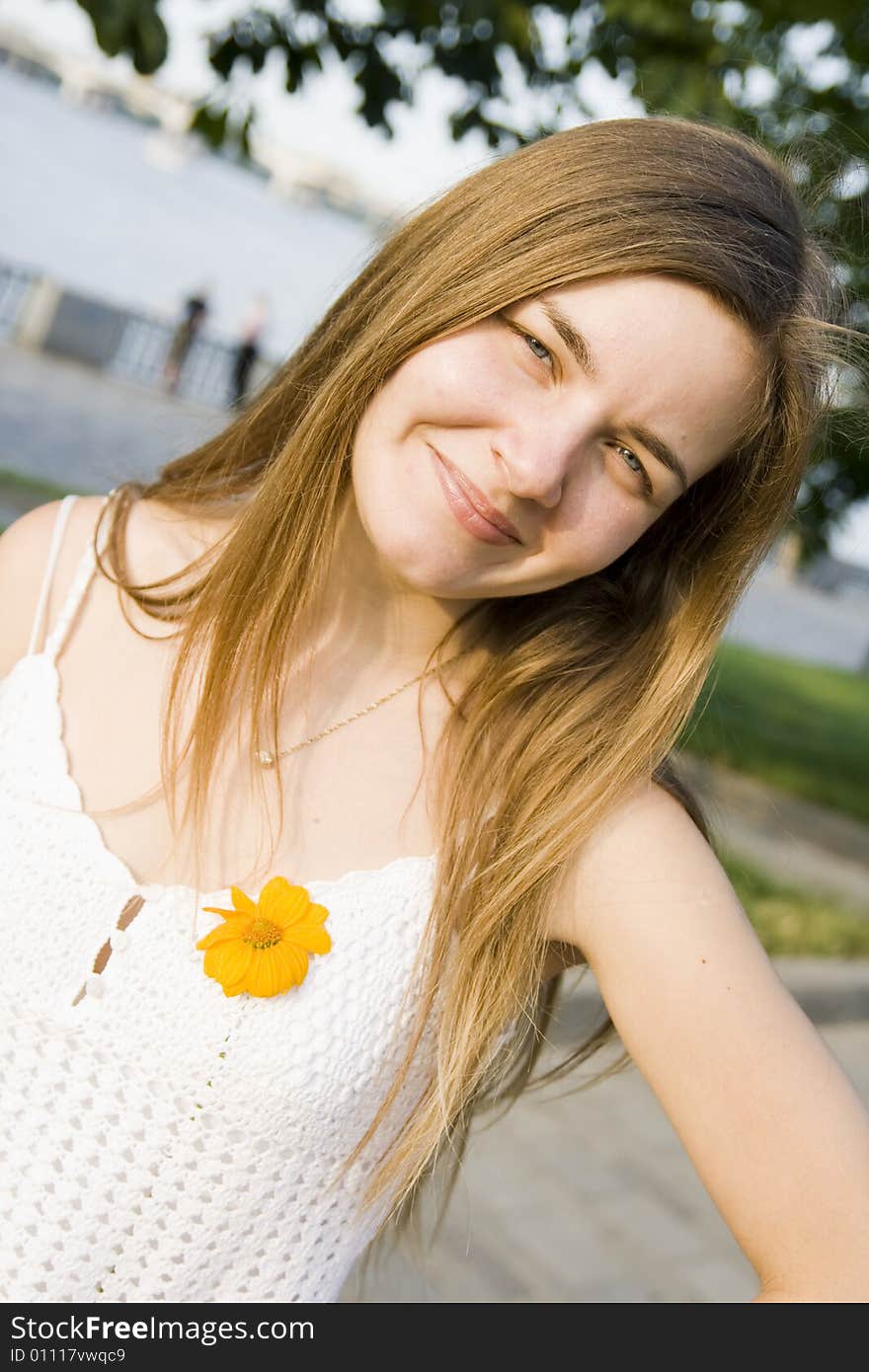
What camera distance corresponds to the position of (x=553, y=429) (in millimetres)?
1420

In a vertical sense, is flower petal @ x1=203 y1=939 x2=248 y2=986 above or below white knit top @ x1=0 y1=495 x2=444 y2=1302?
above

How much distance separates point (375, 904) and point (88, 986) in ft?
1.05

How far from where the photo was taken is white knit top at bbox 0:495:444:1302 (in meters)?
1.47

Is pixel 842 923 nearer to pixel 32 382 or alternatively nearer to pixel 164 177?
pixel 32 382

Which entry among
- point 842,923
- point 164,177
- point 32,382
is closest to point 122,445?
point 32,382

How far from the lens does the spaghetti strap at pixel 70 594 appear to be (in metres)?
1.67

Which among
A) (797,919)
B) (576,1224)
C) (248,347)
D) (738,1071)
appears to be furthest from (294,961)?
(248,347)

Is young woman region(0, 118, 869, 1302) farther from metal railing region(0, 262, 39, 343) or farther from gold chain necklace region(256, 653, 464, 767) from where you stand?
metal railing region(0, 262, 39, 343)

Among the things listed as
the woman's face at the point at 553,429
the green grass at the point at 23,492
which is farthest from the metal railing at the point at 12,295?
the woman's face at the point at 553,429

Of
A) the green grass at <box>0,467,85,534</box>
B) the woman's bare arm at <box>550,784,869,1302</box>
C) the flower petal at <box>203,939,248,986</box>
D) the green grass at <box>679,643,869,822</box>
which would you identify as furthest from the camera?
the green grass at <box>679,643,869,822</box>

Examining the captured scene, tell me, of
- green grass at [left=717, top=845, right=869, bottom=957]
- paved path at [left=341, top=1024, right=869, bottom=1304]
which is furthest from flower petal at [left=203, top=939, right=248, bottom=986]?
green grass at [left=717, top=845, right=869, bottom=957]

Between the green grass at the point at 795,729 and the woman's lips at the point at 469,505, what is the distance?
5251 millimetres

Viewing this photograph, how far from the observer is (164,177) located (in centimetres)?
7419

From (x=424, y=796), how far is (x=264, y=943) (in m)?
0.30
